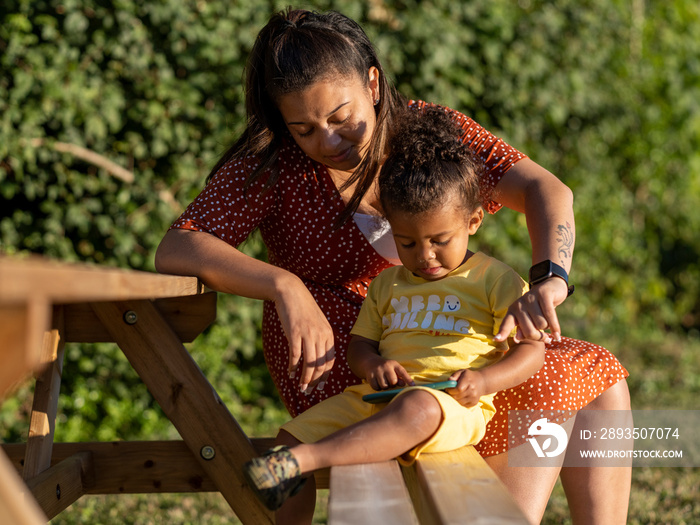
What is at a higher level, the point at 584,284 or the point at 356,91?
the point at 356,91

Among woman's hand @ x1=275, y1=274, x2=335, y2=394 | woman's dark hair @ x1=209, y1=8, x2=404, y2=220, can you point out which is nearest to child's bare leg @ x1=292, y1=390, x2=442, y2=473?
woman's hand @ x1=275, y1=274, x2=335, y2=394

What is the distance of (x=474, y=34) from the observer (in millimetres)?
4898

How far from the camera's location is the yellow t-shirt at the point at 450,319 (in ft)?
6.40

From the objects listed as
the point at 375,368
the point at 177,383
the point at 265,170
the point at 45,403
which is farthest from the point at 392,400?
the point at 45,403

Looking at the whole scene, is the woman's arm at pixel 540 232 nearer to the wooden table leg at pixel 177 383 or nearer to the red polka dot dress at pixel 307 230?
the red polka dot dress at pixel 307 230

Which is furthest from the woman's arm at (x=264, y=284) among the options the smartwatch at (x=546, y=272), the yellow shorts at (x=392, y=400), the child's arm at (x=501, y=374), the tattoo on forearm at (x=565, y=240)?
the tattoo on forearm at (x=565, y=240)

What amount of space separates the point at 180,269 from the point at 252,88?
0.63m

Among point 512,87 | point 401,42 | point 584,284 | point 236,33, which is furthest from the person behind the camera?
point 584,284

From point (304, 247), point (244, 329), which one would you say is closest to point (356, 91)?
point (304, 247)

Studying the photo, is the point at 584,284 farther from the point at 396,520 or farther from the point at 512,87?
the point at 396,520

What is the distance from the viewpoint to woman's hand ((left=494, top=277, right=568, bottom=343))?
1.81 m

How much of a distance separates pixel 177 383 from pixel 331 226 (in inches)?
25.9

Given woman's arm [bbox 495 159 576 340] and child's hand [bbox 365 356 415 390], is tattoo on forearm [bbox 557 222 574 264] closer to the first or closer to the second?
woman's arm [bbox 495 159 576 340]

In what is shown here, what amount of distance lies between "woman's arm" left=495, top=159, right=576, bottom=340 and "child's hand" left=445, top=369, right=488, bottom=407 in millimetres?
107
